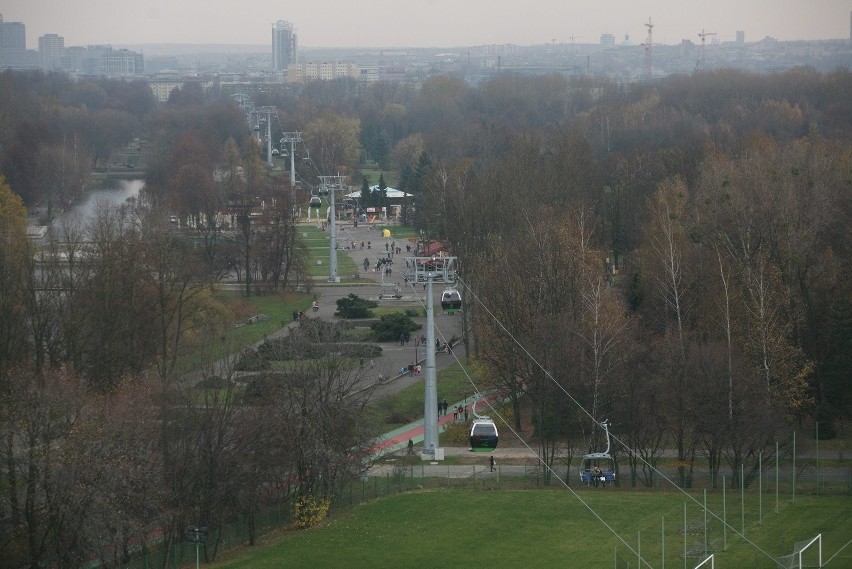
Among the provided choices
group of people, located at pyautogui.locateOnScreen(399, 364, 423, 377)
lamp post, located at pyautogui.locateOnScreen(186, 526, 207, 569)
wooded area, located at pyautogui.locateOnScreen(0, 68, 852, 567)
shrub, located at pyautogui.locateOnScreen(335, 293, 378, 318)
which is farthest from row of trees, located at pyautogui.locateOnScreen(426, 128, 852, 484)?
lamp post, located at pyautogui.locateOnScreen(186, 526, 207, 569)

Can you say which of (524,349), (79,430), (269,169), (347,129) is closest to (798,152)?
(524,349)

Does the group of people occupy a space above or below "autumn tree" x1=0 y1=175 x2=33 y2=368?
below

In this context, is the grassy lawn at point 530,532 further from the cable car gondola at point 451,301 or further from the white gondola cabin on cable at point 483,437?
the cable car gondola at point 451,301

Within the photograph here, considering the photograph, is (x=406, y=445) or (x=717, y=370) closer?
(x=717, y=370)

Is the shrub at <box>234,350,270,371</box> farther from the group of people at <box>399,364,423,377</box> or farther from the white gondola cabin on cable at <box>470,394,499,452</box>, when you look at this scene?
the white gondola cabin on cable at <box>470,394,499,452</box>

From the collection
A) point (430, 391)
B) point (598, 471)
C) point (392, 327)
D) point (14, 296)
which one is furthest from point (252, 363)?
point (598, 471)

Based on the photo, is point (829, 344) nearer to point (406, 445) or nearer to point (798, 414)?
point (798, 414)
